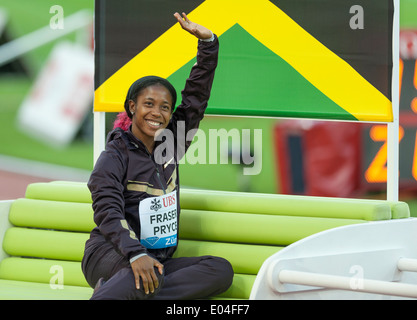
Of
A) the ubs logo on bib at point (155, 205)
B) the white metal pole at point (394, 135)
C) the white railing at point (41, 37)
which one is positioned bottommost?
the ubs logo on bib at point (155, 205)

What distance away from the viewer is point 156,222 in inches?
122

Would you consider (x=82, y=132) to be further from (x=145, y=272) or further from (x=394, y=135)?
(x=145, y=272)

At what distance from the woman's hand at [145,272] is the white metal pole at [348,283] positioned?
17.7 inches

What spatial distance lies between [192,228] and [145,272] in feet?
1.85

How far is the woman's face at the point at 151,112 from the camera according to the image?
3.17 metres

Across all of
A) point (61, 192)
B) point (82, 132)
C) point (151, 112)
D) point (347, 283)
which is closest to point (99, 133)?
point (61, 192)

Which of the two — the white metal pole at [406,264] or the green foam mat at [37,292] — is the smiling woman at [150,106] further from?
the white metal pole at [406,264]

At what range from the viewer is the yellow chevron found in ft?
11.8

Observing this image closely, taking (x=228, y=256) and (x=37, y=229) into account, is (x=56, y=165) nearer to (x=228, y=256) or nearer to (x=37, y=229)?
(x=37, y=229)

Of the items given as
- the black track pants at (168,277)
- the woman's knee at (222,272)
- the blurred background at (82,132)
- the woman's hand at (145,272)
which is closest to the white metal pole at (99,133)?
the black track pants at (168,277)

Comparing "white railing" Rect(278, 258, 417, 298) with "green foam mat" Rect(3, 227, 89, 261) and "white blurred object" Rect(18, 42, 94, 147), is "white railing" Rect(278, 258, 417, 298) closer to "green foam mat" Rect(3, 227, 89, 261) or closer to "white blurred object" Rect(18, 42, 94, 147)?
"green foam mat" Rect(3, 227, 89, 261)

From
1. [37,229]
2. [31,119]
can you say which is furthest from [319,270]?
[31,119]

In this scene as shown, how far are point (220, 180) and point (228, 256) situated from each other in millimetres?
3672
